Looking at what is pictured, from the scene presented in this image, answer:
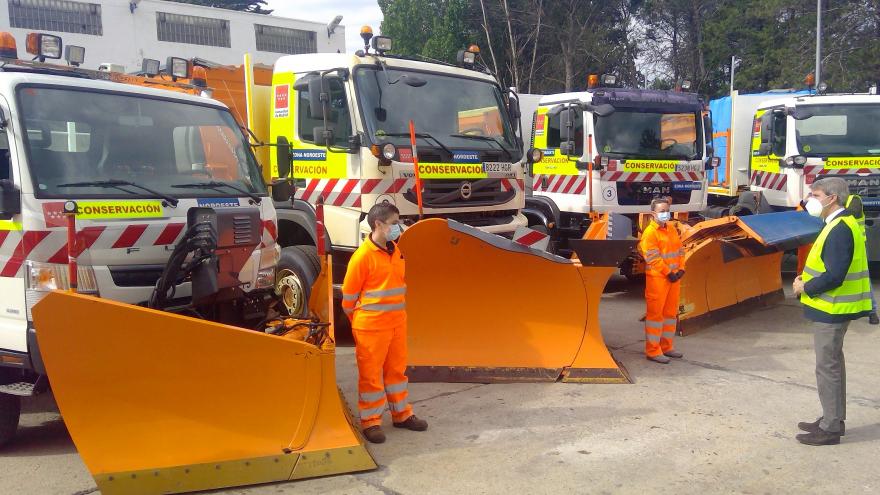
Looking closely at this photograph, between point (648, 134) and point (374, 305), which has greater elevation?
point (648, 134)

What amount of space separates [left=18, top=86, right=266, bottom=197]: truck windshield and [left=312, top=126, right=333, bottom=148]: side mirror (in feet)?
4.77

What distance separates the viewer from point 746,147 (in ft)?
39.8

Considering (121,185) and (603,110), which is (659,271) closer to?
(603,110)

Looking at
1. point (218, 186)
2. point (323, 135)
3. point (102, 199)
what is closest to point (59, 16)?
point (323, 135)

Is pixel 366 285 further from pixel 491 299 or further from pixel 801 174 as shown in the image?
pixel 801 174

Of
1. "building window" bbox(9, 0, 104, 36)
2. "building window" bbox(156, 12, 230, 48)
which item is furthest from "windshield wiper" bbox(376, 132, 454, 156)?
"building window" bbox(156, 12, 230, 48)

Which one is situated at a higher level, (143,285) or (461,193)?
(461,193)

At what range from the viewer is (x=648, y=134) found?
959cm

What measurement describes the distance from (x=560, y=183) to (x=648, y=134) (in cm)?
128

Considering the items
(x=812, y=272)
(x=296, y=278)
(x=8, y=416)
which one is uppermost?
(x=812, y=272)

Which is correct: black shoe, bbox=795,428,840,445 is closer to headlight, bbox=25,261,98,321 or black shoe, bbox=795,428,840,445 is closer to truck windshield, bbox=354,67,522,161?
truck windshield, bbox=354,67,522,161

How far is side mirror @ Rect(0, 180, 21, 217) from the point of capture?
384 cm

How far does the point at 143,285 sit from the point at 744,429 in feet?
12.6

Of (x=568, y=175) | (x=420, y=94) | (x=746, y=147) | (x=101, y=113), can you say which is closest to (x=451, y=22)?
(x=746, y=147)
